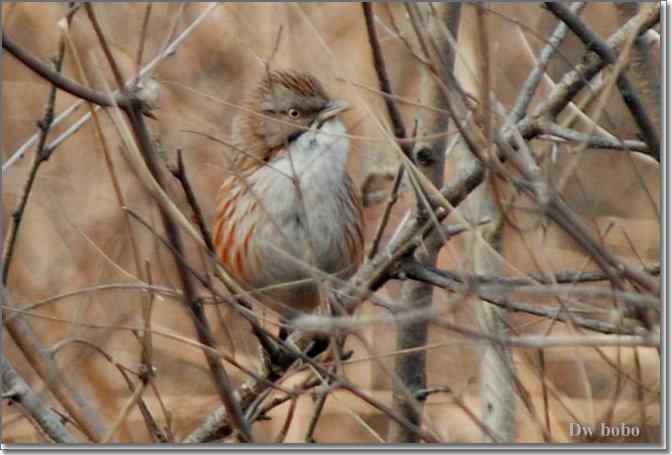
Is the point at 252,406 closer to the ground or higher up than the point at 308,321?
closer to the ground

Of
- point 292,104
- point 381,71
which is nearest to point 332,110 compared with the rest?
point 292,104

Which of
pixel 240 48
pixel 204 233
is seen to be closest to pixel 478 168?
pixel 204 233

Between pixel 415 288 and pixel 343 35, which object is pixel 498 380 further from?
pixel 343 35

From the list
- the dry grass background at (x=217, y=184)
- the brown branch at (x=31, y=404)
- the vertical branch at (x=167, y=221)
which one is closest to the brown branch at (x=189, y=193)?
the vertical branch at (x=167, y=221)

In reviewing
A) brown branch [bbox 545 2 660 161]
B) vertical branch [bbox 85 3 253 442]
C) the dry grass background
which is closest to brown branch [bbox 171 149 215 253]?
vertical branch [bbox 85 3 253 442]

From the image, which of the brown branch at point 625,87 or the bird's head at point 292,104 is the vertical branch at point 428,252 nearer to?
the bird's head at point 292,104

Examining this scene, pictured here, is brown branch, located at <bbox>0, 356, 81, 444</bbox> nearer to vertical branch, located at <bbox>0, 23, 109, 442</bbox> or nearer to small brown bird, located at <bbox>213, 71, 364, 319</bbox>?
vertical branch, located at <bbox>0, 23, 109, 442</bbox>
